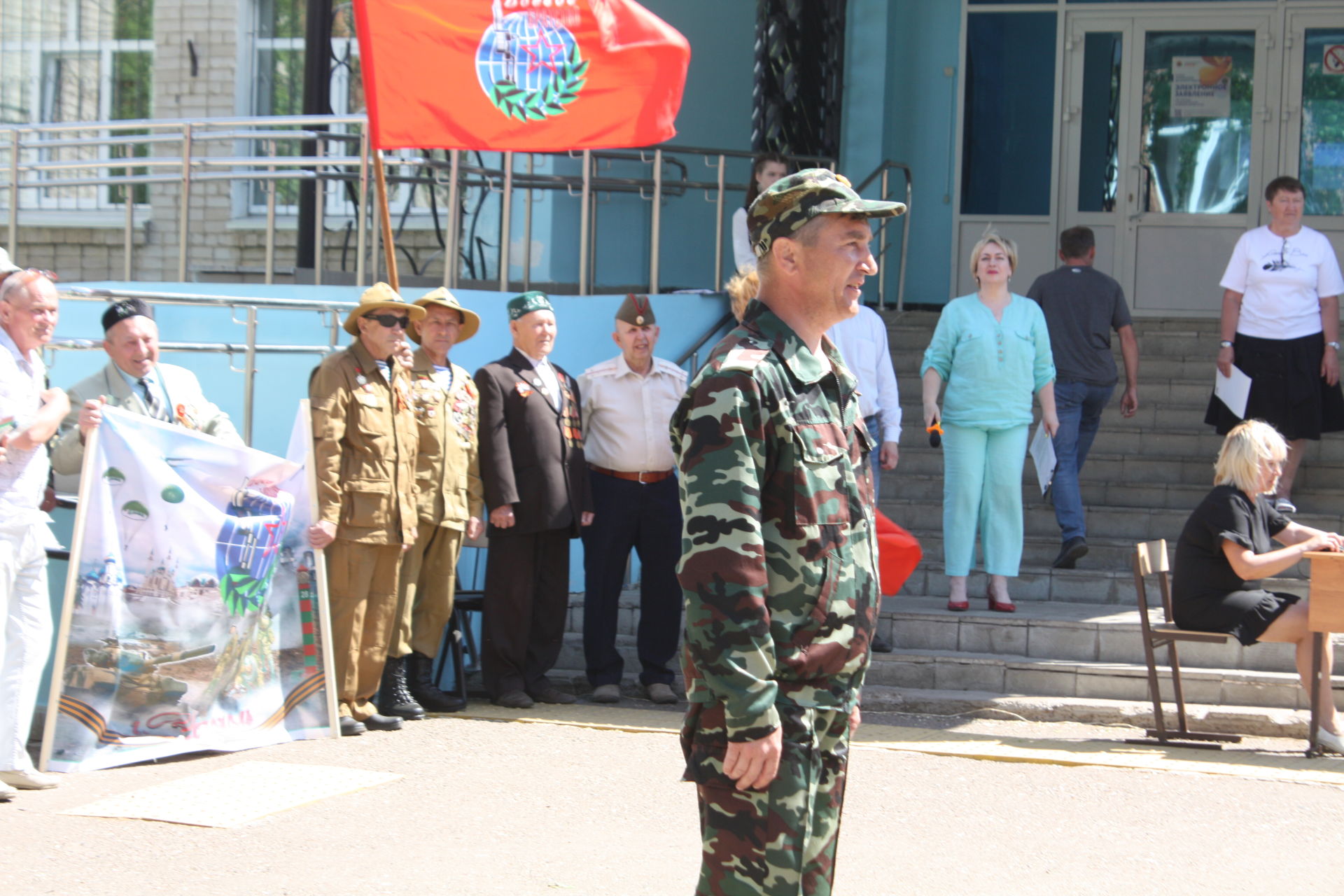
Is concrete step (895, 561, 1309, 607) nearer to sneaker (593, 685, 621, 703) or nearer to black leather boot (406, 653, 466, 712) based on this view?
sneaker (593, 685, 621, 703)

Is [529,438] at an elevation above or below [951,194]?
below

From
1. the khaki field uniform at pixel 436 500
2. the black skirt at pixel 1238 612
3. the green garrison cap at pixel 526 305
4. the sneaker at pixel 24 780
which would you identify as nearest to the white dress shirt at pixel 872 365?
the green garrison cap at pixel 526 305

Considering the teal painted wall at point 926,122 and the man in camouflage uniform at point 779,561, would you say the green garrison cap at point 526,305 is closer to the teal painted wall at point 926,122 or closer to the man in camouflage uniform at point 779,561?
the man in camouflage uniform at point 779,561

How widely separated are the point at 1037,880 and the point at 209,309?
22.0 feet

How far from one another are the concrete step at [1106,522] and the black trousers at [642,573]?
2360mm

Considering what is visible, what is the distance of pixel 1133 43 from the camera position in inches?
501

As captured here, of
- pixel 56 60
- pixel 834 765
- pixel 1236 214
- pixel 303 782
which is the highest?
pixel 56 60

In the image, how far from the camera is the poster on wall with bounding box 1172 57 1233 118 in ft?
41.3

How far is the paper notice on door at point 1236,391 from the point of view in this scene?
8.54 meters

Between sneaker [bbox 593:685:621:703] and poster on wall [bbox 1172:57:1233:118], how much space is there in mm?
8286

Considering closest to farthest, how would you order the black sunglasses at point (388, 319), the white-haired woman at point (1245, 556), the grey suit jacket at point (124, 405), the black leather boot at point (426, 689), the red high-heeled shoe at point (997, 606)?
the grey suit jacket at point (124, 405) < the white-haired woman at point (1245, 556) < the black sunglasses at point (388, 319) < the black leather boot at point (426, 689) < the red high-heeled shoe at point (997, 606)

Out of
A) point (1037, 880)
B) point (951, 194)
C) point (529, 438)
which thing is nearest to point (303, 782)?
point (529, 438)

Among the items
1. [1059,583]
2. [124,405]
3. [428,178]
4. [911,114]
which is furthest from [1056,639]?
[911,114]

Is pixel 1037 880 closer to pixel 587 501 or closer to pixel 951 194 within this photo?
pixel 587 501
